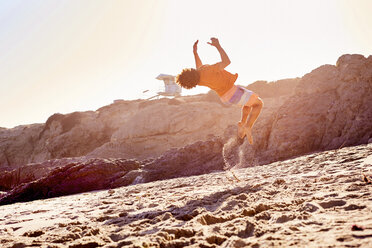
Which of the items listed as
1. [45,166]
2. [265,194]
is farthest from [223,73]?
[45,166]

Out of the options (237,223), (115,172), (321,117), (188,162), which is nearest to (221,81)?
(237,223)

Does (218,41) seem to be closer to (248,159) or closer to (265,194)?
(265,194)

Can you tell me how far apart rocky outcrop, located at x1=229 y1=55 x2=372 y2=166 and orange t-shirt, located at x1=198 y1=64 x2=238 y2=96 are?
154 inches

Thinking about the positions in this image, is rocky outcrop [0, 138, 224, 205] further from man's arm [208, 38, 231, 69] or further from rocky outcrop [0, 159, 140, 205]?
man's arm [208, 38, 231, 69]

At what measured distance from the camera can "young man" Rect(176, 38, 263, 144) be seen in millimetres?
4535

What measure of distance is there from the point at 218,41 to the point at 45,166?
12824mm

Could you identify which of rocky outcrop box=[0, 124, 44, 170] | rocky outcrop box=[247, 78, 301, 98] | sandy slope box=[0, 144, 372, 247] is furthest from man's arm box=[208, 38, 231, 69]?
rocky outcrop box=[0, 124, 44, 170]

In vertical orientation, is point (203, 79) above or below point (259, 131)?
above

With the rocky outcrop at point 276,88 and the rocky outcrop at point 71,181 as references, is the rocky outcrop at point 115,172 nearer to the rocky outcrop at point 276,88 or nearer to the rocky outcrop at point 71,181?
the rocky outcrop at point 71,181

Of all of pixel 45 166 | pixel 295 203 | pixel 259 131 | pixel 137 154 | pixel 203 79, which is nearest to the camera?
pixel 295 203

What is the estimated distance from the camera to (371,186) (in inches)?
95.8

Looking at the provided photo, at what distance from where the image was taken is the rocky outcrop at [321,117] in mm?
7699

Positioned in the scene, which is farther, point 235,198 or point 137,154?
point 137,154

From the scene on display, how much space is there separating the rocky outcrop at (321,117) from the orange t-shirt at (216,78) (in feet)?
12.8
